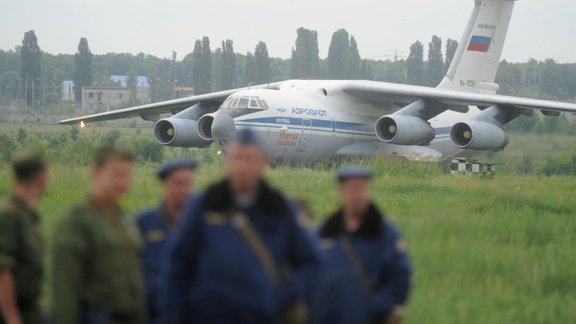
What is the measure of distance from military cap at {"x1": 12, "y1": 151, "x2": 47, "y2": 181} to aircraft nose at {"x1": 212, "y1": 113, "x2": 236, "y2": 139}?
71.6 feet

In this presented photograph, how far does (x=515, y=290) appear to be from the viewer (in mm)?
10891

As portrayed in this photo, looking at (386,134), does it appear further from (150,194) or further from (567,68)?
(567,68)

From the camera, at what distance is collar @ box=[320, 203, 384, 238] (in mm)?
6836

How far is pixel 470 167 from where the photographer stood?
103 ft

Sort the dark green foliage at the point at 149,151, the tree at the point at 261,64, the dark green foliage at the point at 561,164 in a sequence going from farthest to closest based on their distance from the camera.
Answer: the tree at the point at 261,64 < the dark green foliage at the point at 149,151 < the dark green foliage at the point at 561,164

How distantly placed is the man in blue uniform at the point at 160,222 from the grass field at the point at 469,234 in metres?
2.39

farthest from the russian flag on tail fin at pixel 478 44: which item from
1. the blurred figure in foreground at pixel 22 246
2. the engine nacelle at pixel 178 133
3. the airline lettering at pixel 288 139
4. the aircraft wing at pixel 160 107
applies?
the blurred figure in foreground at pixel 22 246

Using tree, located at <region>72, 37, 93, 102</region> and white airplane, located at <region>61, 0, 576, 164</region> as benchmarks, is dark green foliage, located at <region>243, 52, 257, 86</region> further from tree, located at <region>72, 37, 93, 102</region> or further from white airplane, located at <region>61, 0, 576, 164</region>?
white airplane, located at <region>61, 0, 576, 164</region>

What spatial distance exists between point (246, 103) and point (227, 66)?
58743 mm

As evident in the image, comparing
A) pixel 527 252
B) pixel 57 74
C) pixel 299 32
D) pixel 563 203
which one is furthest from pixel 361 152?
pixel 57 74

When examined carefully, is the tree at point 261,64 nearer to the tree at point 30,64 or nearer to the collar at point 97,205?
the tree at point 30,64

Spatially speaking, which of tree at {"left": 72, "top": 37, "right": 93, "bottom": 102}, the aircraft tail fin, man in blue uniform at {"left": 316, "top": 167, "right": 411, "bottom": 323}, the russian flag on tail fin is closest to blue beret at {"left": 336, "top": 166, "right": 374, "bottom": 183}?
man in blue uniform at {"left": 316, "top": 167, "right": 411, "bottom": 323}

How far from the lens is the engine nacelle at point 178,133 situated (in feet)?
105

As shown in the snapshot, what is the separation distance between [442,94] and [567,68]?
31248 millimetres
